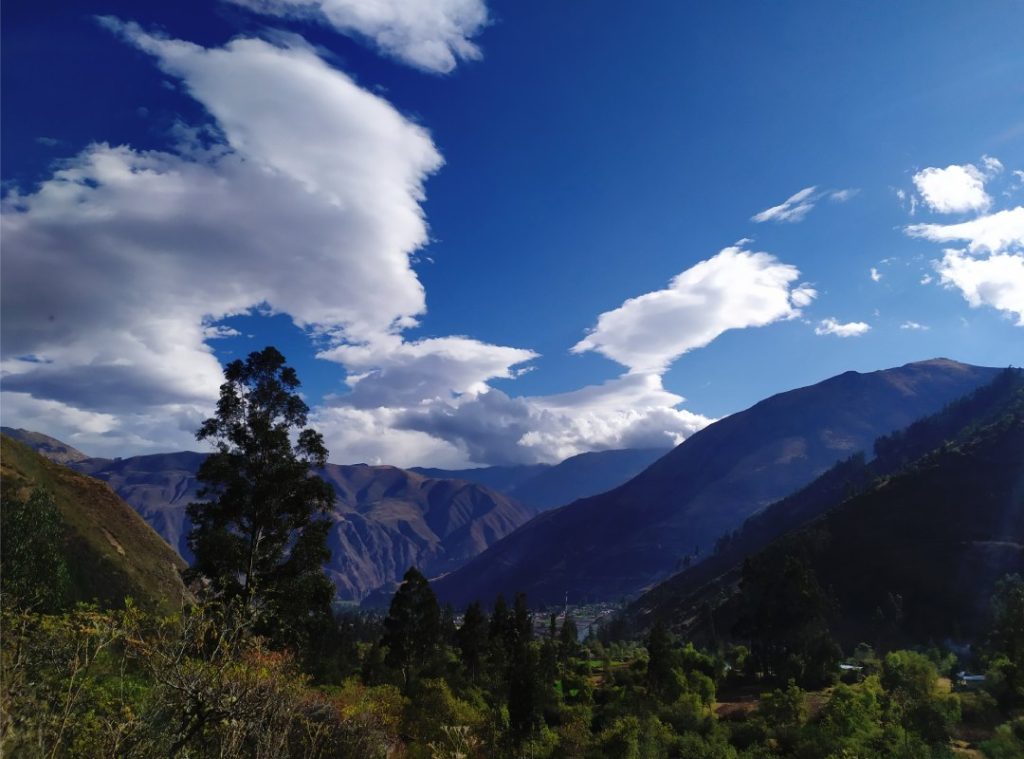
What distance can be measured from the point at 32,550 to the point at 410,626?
1087 inches

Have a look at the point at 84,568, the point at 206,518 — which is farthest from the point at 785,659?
the point at 84,568

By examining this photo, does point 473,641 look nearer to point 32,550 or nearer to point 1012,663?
point 32,550

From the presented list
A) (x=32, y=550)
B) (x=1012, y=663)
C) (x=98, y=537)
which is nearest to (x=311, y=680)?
(x=32, y=550)

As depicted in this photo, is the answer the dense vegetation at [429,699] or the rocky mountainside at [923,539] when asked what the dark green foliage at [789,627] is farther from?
the rocky mountainside at [923,539]

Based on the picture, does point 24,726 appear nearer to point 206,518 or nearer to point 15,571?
point 206,518

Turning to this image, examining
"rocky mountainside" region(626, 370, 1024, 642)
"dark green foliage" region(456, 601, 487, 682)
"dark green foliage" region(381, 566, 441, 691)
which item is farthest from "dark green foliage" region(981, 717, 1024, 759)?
"rocky mountainside" region(626, 370, 1024, 642)

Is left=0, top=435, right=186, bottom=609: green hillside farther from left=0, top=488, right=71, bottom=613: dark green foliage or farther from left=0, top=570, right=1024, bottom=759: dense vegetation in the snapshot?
left=0, top=570, right=1024, bottom=759: dense vegetation

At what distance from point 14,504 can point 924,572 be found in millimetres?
128111

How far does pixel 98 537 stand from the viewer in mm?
66750

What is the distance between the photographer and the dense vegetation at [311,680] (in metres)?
9.41

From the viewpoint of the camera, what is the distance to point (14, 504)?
34781mm

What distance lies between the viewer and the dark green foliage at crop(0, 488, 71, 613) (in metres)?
28.7

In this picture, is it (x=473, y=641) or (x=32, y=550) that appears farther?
(x=473, y=641)

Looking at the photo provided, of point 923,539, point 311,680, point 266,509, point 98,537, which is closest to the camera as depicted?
point 266,509
